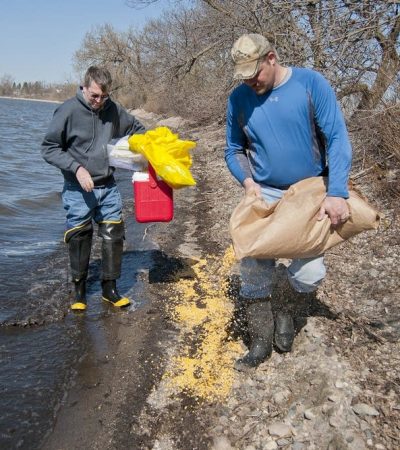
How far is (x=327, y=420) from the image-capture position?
2748 millimetres

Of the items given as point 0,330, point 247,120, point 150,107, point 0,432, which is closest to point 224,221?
point 0,330

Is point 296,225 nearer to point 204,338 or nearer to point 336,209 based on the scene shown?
point 336,209

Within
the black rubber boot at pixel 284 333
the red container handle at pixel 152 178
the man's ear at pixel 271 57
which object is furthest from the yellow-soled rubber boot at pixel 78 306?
the man's ear at pixel 271 57

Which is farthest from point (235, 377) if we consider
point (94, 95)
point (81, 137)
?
point (94, 95)

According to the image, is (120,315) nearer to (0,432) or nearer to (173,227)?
(0,432)

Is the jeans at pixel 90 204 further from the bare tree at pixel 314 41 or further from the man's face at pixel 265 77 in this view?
the bare tree at pixel 314 41

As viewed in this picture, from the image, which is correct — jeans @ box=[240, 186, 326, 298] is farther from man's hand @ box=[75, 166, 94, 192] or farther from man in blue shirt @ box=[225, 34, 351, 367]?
man's hand @ box=[75, 166, 94, 192]

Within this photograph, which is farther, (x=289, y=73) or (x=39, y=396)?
(x=39, y=396)

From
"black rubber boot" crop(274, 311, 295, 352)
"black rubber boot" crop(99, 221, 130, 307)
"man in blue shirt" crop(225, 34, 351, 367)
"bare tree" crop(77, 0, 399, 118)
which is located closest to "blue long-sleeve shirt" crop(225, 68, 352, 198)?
"man in blue shirt" crop(225, 34, 351, 367)

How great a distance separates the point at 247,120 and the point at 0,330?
287cm

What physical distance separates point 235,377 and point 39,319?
204 centimetres

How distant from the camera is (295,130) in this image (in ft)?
9.50

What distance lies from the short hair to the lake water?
6.67ft

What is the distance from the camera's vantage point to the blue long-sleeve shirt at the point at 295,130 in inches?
111
